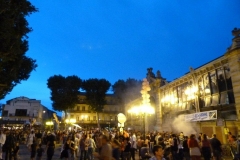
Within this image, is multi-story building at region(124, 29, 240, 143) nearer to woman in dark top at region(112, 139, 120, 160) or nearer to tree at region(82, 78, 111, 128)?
woman in dark top at region(112, 139, 120, 160)

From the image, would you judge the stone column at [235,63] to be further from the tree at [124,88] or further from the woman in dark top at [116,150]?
the tree at [124,88]

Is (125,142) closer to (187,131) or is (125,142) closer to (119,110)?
(187,131)

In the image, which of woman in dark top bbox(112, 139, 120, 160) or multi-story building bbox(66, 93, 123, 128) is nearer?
woman in dark top bbox(112, 139, 120, 160)

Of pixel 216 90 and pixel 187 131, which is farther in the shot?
pixel 187 131

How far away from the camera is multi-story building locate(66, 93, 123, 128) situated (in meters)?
59.1

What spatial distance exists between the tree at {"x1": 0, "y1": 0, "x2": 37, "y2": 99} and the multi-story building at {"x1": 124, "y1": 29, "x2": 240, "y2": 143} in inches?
643

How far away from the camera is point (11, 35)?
1141 cm

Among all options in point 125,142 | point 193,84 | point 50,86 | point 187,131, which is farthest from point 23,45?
point 50,86

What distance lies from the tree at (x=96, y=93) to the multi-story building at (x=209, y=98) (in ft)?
85.5

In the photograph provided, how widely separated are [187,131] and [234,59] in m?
9.68

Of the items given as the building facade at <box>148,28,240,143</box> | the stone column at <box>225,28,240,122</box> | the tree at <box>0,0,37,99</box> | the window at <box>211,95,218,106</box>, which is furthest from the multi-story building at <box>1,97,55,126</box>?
the stone column at <box>225,28,240,122</box>

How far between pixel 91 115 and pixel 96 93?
Answer: 14269 millimetres

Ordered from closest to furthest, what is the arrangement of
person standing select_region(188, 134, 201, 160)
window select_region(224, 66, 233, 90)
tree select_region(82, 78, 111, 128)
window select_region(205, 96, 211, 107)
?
person standing select_region(188, 134, 201, 160)
window select_region(224, 66, 233, 90)
window select_region(205, 96, 211, 107)
tree select_region(82, 78, 111, 128)

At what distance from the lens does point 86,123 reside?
Answer: 58938mm
